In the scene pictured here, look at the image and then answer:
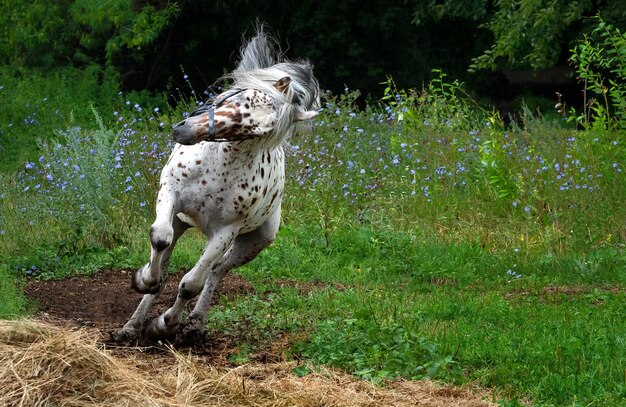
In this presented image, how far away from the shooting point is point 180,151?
274 inches

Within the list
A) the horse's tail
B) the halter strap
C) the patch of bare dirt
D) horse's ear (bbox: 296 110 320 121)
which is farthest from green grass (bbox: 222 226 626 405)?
the horse's tail

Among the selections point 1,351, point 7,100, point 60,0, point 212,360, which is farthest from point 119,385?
point 60,0

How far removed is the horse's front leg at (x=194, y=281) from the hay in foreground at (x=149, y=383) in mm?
607

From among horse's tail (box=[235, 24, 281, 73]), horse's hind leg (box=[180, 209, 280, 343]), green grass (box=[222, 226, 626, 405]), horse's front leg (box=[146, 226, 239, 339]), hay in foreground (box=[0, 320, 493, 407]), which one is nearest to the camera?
hay in foreground (box=[0, 320, 493, 407])

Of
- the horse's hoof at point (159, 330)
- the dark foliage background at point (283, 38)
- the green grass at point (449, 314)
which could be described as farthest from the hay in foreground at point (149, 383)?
the dark foliage background at point (283, 38)

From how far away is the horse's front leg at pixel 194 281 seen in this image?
22.9 feet

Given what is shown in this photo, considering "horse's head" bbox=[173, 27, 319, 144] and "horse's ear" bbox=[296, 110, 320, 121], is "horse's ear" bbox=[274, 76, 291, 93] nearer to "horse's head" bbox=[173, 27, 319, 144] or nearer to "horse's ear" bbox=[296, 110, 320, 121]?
"horse's head" bbox=[173, 27, 319, 144]

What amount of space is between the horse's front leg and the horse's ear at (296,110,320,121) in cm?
84

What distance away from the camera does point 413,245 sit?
10.1 metres

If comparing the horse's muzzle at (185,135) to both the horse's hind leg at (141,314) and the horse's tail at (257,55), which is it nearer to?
the horse's hind leg at (141,314)

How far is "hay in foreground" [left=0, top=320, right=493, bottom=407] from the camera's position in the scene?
5.37m

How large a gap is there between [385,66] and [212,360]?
17849mm

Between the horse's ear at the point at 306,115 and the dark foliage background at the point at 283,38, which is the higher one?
the horse's ear at the point at 306,115

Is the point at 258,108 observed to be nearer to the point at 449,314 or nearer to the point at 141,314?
the point at 141,314
